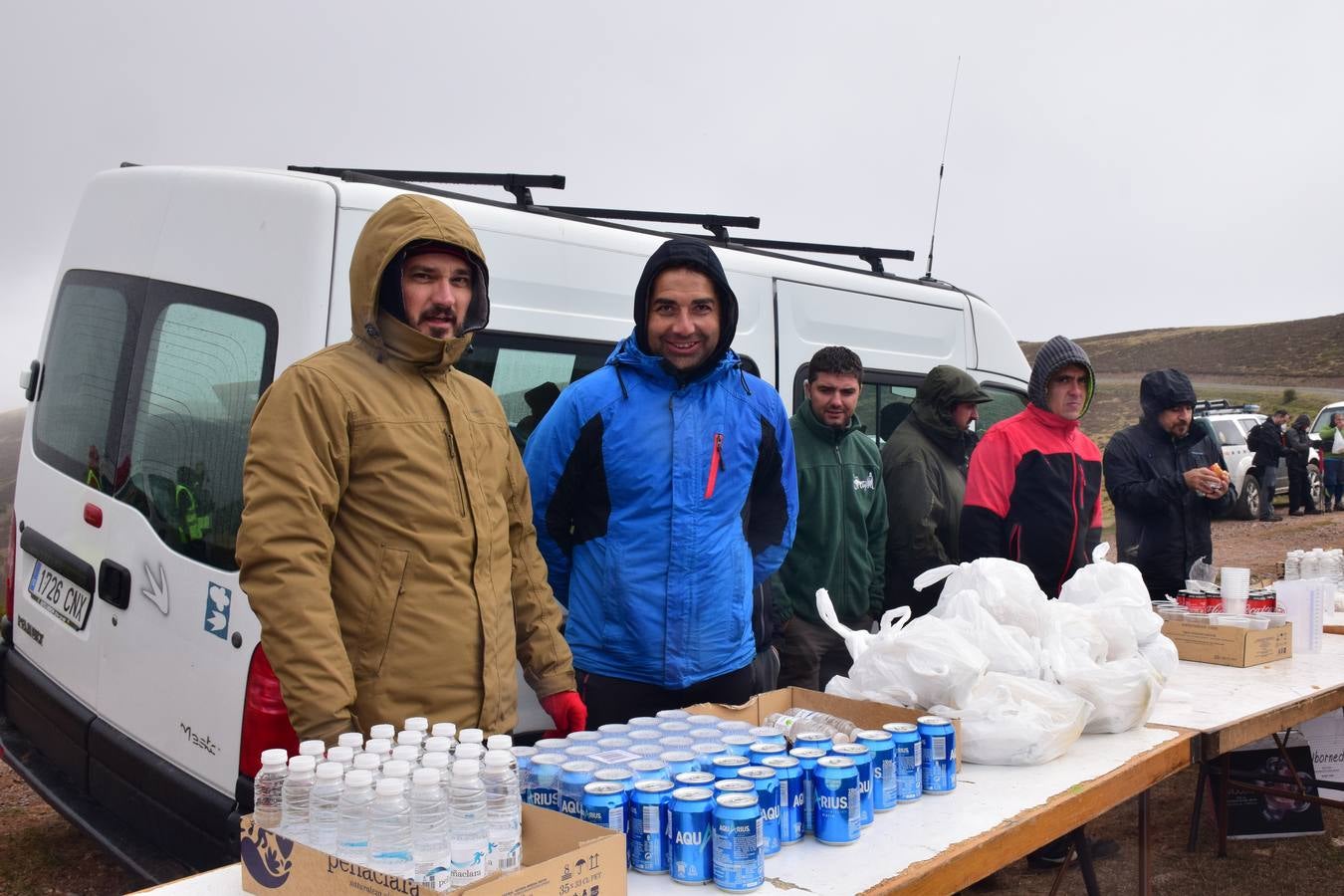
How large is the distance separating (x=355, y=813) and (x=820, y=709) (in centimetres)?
134

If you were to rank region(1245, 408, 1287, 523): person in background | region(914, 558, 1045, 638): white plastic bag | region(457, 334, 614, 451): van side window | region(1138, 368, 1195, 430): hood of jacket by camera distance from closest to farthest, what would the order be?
region(914, 558, 1045, 638): white plastic bag → region(457, 334, 614, 451): van side window → region(1138, 368, 1195, 430): hood of jacket → region(1245, 408, 1287, 523): person in background

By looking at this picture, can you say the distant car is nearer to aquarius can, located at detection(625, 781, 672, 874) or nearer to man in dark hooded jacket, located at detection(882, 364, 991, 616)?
man in dark hooded jacket, located at detection(882, 364, 991, 616)

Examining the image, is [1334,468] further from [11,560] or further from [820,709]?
[11,560]

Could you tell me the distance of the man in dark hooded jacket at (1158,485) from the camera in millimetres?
5172

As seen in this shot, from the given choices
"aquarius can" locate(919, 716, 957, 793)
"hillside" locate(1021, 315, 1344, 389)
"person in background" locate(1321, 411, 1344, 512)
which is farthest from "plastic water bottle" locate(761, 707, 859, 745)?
"hillside" locate(1021, 315, 1344, 389)

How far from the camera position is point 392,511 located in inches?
→ 93.0

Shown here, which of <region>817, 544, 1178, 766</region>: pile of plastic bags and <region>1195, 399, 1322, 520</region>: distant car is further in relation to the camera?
<region>1195, 399, 1322, 520</region>: distant car

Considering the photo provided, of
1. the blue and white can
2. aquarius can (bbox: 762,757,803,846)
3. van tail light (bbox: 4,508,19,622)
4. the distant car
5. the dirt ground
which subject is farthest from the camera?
the distant car

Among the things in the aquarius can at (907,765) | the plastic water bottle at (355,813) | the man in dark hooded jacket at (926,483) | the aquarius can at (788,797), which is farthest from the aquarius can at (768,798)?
the man in dark hooded jacket at (926,483)

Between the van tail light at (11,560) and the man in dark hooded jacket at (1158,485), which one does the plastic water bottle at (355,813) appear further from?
the man in dark hooded jacket at (1158,485)

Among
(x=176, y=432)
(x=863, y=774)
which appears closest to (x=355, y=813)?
(x=863, y=774)

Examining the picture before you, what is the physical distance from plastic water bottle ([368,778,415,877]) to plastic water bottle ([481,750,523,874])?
0.41 feet

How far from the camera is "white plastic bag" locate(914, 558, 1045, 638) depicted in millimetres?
3016

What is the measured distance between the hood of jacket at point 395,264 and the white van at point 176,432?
0.38 m
